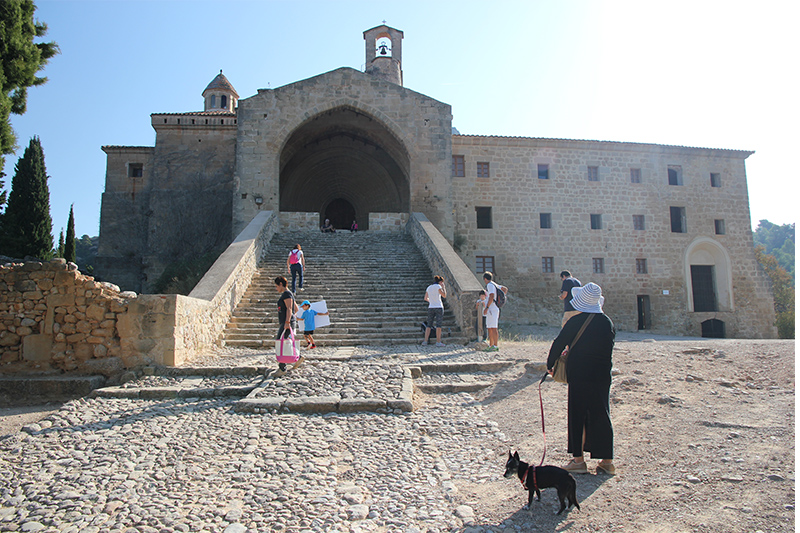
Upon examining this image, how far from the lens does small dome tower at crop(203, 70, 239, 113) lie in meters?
32.6

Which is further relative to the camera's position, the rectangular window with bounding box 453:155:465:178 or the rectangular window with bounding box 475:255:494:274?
the rectangular window with bounding box 453:155:465:178

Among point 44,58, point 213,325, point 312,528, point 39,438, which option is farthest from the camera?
point 44,58

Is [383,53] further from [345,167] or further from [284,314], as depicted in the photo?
[284,314]

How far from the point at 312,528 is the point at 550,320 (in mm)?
19542

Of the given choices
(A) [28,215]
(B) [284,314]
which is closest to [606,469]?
(B) [284,314]

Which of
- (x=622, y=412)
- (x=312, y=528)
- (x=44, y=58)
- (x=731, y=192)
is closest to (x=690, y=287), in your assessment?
(x=731, y=192)

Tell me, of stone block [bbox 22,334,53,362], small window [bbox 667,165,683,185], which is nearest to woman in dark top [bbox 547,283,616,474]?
stone block [bbox 22,334,53,362]

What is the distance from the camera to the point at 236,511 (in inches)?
138

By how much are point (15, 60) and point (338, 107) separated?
10.3 meters

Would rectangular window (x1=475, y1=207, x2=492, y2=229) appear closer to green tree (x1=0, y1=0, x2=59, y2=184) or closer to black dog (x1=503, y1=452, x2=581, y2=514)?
green tree (x1=0, y1=0, x2=59, y2=184)

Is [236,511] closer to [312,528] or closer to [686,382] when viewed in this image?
[312,528]

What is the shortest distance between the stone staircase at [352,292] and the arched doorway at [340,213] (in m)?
13.1

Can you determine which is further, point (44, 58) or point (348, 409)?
point (44, 58)

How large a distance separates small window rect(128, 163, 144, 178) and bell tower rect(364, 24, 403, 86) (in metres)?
12.4
